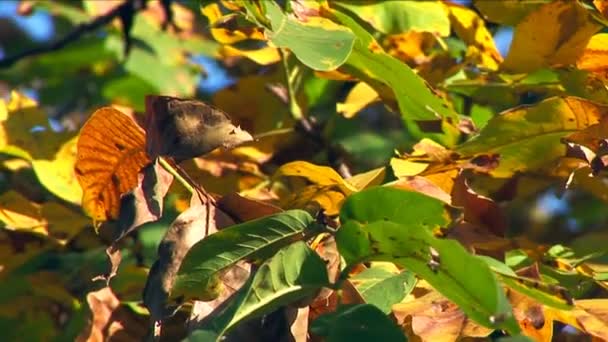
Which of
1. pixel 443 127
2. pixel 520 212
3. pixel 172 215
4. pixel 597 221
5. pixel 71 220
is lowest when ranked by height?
pixel 520 212

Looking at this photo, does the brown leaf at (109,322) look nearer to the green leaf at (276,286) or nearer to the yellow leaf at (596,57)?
the green leaf at (276,286)

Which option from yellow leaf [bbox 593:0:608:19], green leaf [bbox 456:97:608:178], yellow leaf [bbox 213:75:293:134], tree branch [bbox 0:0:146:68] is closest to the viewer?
green leaf [bbox 456:97:608:178]

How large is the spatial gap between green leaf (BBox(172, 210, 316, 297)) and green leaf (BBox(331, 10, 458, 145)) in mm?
225

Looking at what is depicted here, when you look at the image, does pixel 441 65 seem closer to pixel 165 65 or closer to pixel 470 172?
pixel 470 172

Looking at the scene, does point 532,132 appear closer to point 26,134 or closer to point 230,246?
point 230,246

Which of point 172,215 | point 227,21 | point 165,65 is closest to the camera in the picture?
point 227,21

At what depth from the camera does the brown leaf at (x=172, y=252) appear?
77cm

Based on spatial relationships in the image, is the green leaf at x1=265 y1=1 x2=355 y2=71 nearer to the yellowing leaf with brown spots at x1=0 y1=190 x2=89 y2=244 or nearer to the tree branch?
the yellowing leaf with brown spots at x1=0 y1=190 x2=89 y2=244

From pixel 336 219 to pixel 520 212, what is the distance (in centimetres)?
172

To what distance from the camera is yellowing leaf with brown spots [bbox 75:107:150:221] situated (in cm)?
85

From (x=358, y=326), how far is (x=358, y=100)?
0.46 m

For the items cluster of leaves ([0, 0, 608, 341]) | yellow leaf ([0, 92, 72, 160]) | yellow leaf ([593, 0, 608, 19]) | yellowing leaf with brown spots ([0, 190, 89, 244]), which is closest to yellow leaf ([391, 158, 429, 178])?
cluster of leaves ([0, 0, 608, 341])

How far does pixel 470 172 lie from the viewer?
97 cm

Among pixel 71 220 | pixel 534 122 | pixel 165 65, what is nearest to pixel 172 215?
pixel 71 220
